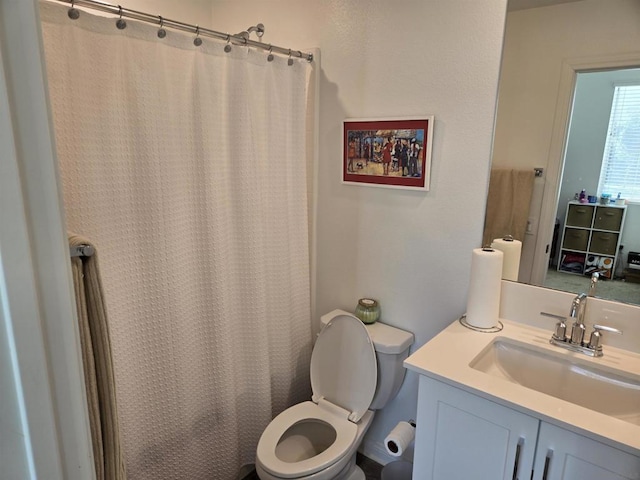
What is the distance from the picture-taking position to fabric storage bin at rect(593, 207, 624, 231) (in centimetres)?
145

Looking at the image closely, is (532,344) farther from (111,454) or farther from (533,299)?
(111,454)

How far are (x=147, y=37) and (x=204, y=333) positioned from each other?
112cm

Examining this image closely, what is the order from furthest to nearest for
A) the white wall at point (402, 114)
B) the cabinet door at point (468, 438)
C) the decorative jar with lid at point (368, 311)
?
1. the decorative jar with lid at point (368, 311)
2. the white wall at point (402, 114)
3. the cabinet door at point (468, 438)

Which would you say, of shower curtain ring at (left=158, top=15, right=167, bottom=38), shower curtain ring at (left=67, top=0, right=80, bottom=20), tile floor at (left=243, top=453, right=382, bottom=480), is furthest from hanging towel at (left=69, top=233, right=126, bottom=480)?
tile floor at (left=243, top=453, right=382, bottom=480)

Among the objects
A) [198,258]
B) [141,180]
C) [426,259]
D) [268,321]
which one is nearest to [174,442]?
[268,321]

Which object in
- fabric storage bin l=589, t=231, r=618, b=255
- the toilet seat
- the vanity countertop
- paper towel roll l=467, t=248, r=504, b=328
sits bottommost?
the toilet seat

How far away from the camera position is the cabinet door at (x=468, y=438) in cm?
119

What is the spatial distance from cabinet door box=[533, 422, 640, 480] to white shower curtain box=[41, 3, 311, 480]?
3.92 ft

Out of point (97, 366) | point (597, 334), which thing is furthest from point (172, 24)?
point (597, 334)

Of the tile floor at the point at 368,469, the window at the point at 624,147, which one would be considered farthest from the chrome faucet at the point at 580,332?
the tile floor at the point at 368,469

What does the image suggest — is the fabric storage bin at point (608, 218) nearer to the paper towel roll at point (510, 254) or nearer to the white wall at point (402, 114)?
the paper towel roll at point (510, 254)

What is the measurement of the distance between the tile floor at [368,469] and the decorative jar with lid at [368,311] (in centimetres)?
78

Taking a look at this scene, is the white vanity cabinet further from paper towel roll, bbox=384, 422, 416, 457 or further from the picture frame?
the picture frame

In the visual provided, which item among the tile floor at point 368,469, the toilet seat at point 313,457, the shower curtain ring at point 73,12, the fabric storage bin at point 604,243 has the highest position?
the shower curtain ring at point 73,12
